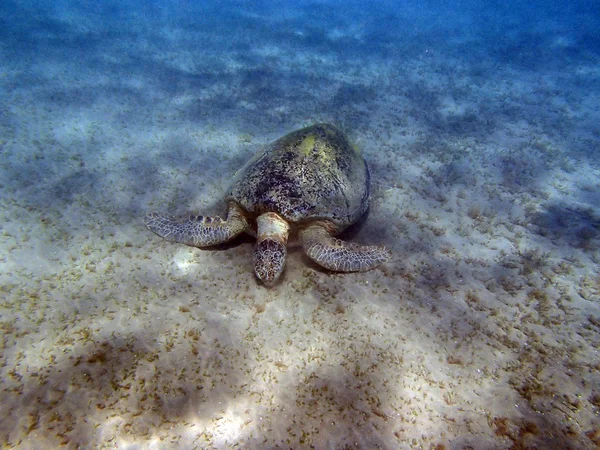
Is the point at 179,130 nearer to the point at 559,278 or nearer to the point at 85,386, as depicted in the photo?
the point at 85,386

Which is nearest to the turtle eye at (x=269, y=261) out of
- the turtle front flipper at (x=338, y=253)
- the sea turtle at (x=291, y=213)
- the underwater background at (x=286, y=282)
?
the sea turtle at (x=291, y=213)

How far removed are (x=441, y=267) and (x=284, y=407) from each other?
10.4 feet

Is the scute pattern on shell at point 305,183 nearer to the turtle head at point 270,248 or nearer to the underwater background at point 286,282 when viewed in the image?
the turtle head at point 270,248

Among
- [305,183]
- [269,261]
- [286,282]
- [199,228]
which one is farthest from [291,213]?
[199,228]

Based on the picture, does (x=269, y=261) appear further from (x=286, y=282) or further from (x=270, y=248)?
(x=286, y=282)

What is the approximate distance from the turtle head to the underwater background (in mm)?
284

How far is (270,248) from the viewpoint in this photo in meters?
4.30

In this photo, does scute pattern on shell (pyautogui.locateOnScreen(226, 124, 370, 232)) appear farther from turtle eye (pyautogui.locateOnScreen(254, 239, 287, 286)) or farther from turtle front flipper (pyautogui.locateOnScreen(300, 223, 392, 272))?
turtle eye (pyautogui.locateOnScreen(254, 239, 287, 286))

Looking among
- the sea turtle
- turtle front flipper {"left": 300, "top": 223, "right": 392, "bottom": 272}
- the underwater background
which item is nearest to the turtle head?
the sea turtle

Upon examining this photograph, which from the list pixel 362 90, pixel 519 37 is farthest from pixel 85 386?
pixel 519 37

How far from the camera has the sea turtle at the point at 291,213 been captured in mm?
4465

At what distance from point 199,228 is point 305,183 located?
189 cm

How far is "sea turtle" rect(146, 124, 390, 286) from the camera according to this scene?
14.6ft

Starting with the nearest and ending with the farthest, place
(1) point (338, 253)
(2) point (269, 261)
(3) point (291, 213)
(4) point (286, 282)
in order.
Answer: (2) point (269, 261) < (4) point (286, 282) < (1) point (338, 253) < (3) point (291, 213)
